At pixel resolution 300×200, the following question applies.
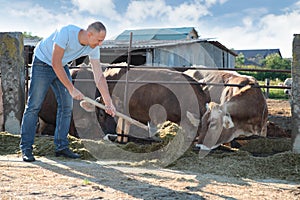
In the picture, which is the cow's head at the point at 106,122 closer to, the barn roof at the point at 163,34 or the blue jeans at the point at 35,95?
the blue jeans at the point at 35,95

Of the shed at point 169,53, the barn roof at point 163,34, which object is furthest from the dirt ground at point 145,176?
the barn roof at point 163,34

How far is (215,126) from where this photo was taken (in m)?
7.35

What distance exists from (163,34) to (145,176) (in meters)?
33.1

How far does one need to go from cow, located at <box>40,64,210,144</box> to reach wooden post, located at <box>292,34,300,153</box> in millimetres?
2024

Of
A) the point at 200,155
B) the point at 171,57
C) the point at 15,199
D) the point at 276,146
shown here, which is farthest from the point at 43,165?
the point at 171,57

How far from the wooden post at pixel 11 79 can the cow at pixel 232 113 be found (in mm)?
2992

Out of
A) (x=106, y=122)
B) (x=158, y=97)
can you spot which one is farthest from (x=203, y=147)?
(x=106, y=122)

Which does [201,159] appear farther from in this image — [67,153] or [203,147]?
[67,153]

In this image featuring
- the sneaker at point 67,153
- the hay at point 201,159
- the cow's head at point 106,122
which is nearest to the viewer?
the hay at point 201,159

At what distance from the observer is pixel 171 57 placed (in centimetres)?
2298

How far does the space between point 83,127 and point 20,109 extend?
223 centimetres

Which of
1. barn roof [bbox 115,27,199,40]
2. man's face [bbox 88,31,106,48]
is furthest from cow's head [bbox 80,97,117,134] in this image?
barn roof [bbox 115,27,199,40]

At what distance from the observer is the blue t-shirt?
4785 millimetres

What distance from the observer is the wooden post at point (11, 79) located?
23.1ft
